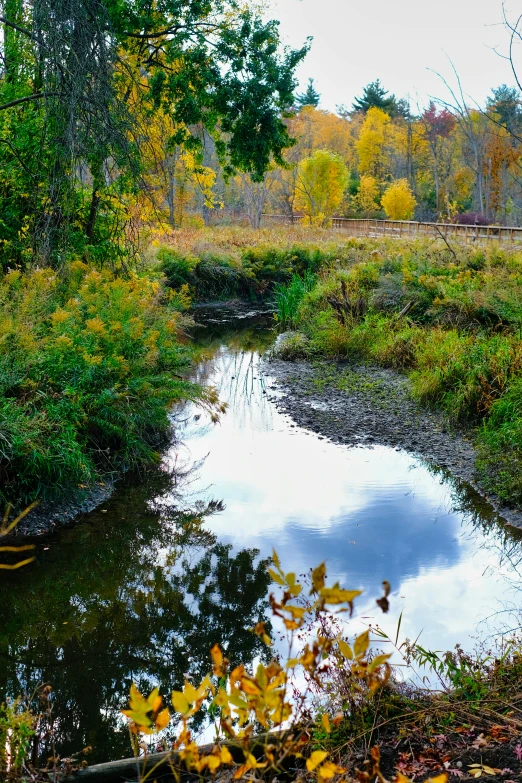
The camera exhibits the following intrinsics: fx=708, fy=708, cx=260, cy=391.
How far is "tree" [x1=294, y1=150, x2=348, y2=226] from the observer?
43844 millimetres

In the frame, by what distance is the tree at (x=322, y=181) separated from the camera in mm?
Answer: 43844

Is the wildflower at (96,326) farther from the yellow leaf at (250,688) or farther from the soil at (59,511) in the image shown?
the yellow leaf at (250,688)

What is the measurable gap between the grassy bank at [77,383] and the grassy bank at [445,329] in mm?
3253

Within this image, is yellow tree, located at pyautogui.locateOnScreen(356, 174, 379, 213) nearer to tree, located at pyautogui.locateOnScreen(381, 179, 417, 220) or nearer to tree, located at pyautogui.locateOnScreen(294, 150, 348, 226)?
tree, located at pyautogui.locateOnScreen(381, 179, 417, 220)

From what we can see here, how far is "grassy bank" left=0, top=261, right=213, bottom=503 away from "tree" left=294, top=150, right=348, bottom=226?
3625 centimetres

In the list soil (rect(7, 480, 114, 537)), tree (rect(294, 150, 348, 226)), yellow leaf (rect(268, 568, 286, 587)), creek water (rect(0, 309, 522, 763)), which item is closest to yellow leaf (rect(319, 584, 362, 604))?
yellow leaf (rect(268, 568, 286, 587))

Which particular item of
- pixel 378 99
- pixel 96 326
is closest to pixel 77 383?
pixel 96 326

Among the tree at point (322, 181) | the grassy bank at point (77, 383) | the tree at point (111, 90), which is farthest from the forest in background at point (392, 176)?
the grassy bank at point (77, 383)

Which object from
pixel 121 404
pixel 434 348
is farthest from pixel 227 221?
pixel 121 404

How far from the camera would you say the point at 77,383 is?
268 inches

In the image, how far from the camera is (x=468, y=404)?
342 inches

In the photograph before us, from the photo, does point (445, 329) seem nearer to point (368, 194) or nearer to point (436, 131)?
point (368, 194)

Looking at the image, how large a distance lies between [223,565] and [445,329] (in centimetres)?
739

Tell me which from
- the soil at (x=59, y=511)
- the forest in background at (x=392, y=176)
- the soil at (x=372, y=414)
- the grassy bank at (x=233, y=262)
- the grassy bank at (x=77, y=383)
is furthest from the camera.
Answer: the forest in background at (x=392, y=176)
